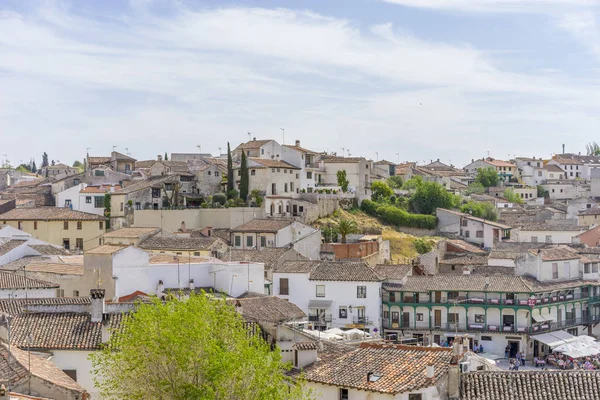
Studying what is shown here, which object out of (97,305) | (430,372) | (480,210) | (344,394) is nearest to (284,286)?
(97,305)

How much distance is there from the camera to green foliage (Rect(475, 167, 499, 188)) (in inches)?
5812

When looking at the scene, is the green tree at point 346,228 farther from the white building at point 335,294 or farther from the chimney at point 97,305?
the chimney at point 97,305

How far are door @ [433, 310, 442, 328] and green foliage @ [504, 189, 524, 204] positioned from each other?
68387mm

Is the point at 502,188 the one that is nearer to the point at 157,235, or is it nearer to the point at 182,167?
the point at 182,167

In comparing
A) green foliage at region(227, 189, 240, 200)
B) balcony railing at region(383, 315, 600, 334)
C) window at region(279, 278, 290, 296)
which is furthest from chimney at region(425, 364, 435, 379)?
green foliage at region(227, 189, 240, 200)

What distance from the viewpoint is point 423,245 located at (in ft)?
317

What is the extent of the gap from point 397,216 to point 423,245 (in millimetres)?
7898

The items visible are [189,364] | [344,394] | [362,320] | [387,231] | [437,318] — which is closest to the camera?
[189,364]

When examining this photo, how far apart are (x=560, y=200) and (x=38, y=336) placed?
124 m

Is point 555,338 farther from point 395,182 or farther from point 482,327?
point 395,182

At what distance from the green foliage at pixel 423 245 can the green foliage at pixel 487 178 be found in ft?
170

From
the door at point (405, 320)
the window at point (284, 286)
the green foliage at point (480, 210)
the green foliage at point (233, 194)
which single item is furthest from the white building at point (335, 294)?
the green foliage at point (480, 210)

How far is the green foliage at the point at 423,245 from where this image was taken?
95.8 metres

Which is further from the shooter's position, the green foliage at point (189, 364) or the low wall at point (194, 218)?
the low wall at point (194, 218)
